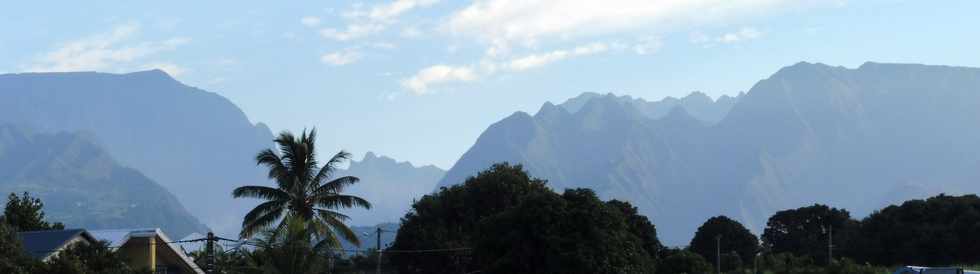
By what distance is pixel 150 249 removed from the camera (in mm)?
42312

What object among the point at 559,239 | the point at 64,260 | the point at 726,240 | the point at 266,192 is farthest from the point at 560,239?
the point at 726,240

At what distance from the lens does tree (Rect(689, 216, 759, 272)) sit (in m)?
113

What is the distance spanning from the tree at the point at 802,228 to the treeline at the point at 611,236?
0.12 metres

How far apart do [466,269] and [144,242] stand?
105 ft

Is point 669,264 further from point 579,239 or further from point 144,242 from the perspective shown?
point 144,242

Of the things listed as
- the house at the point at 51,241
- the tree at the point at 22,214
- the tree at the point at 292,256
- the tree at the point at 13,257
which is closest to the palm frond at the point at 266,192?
the tree at the point at 292,256

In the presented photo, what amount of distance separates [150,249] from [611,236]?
66.6ft

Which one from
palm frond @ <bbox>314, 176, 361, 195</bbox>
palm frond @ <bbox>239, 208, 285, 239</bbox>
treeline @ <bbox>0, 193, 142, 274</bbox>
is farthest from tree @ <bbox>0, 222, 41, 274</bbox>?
palm frond @ <bbox>314, 176, 361, 195</bbox>

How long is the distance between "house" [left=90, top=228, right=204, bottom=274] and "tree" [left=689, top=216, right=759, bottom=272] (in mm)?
75756


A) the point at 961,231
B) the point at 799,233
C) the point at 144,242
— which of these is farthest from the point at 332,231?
the point at 799,233

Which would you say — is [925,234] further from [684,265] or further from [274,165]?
[274,165]

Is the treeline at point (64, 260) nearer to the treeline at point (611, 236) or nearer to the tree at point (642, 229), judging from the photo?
the treeline at point (611, 236)

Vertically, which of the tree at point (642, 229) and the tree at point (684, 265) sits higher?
the tree at point (642, 229)

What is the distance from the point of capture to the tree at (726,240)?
113125mm
